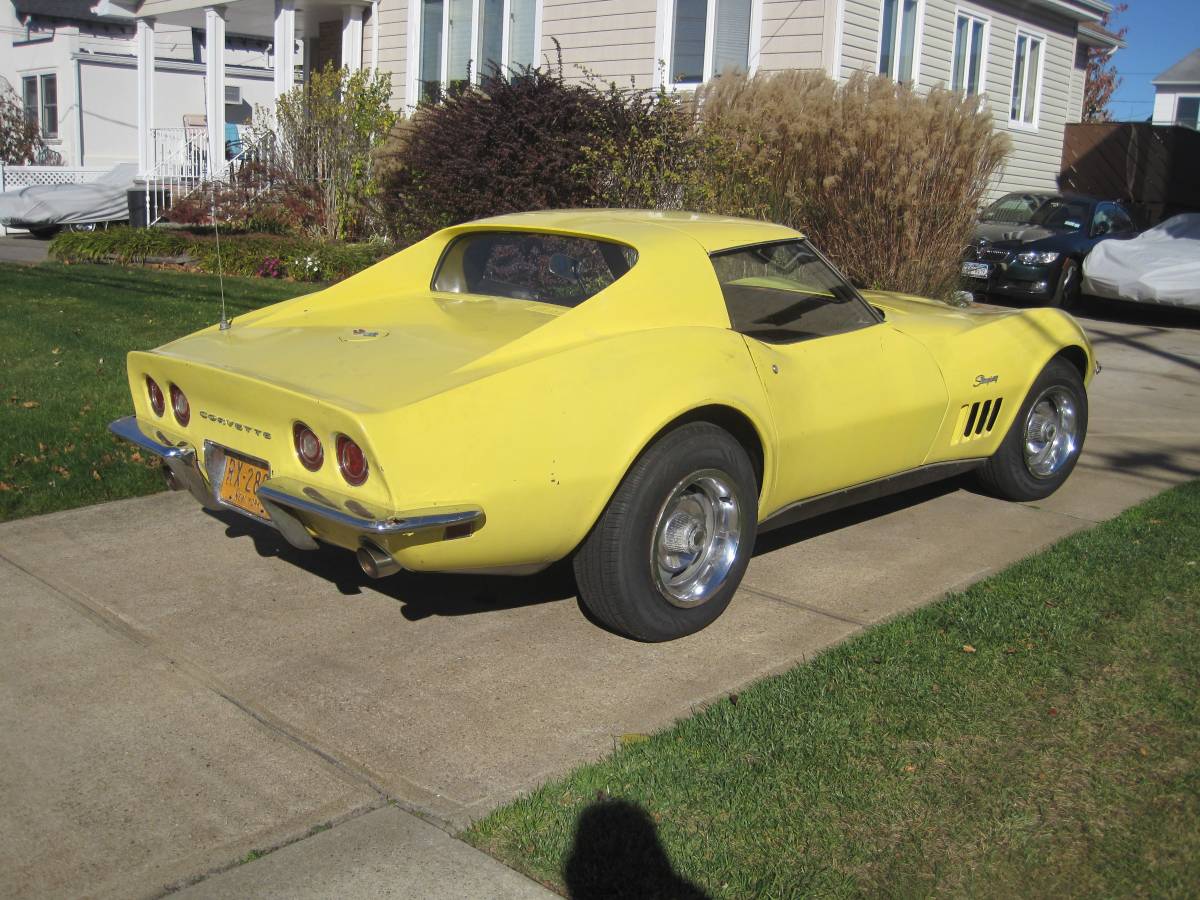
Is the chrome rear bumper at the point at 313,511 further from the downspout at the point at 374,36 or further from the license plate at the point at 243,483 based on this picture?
the downspout at the point at 374,36

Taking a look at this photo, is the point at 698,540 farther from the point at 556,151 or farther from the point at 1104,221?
the point at 1104,221

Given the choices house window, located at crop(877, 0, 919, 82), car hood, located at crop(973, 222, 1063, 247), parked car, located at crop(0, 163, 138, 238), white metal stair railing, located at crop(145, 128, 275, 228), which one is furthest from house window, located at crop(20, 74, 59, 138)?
car hood, located at crop(973, 222, 1063, 247)

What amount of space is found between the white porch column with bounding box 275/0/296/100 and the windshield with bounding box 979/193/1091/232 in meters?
10.7

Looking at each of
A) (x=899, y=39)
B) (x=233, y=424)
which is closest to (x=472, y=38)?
(x=899, y=39)

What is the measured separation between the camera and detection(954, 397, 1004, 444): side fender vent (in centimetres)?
554

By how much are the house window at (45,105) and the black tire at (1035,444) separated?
2849 centimetres

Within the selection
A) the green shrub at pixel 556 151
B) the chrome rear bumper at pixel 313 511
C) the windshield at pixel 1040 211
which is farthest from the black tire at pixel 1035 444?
the windshield at pixel 1040 211

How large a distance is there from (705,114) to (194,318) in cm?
535

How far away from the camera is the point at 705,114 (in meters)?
12.1

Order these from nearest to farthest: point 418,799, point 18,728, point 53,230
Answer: point 418,799, point 18,728, point 53,230

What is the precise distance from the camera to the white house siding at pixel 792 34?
570 inches

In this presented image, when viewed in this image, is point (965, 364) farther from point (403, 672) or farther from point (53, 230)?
point (53, 230)

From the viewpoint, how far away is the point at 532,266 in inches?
197

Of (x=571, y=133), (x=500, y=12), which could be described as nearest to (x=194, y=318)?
(x=571, y=133)
